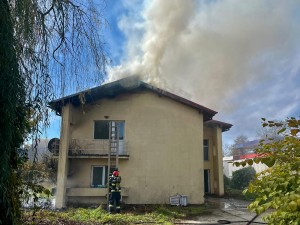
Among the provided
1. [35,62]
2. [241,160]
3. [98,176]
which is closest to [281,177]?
[241,160]

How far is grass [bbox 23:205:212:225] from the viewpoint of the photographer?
9.53 meters

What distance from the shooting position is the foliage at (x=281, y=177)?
8.70 ft

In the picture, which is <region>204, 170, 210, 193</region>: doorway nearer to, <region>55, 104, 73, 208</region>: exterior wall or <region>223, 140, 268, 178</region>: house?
<region>223, 140, 268, 178</region>: house

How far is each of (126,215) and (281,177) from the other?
9982 mm

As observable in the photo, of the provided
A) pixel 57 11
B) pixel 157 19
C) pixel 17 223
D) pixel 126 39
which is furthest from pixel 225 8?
pixel 17 223

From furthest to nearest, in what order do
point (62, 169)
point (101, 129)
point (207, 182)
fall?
point (207, 182) < point (101, 129) < point (62, 169)

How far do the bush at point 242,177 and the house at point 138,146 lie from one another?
28.1 ft

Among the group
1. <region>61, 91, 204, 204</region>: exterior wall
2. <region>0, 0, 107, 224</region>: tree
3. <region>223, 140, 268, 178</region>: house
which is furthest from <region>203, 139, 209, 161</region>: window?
<region>0, 0, 107, 224</region>: tree

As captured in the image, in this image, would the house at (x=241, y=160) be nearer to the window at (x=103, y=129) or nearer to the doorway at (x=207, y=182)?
the doorway at (x=207, y=182)

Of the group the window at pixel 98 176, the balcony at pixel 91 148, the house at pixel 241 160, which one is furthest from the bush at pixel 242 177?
the window at pixel 98 176

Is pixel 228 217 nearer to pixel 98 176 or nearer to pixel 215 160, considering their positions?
pixel 98 176

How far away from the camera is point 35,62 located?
3.99 meters

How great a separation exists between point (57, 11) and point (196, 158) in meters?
13.7

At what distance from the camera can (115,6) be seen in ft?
16.4
